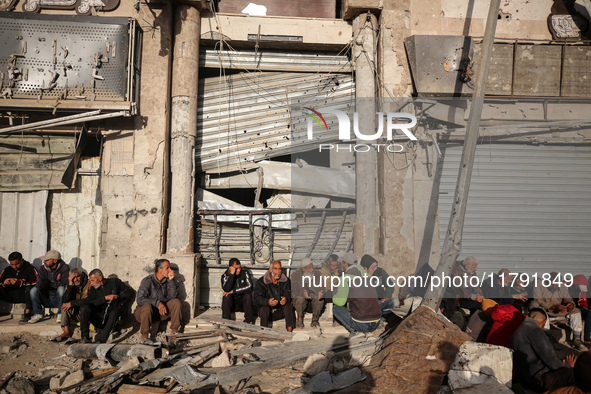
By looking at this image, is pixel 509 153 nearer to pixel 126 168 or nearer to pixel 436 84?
pixel 436 84

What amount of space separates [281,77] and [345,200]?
113 inches

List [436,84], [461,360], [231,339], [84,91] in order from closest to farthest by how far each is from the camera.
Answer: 1. [461,360]
2. [231,339]
3. [84,91]
4. [436,84]

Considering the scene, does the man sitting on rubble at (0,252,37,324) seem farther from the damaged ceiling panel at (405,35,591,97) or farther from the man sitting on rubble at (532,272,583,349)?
the man sitting on rubble at (532,272,583,349)

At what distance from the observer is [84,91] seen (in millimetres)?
8062

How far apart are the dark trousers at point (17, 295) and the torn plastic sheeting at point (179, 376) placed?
3.73m

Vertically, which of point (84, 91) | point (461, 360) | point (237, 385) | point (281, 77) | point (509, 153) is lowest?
point (237, 385)

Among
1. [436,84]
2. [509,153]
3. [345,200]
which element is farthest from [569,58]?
[345,200]

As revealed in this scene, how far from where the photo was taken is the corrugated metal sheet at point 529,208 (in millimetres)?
9234

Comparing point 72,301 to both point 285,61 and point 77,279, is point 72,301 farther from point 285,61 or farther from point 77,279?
point 285,61

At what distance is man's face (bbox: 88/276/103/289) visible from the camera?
285 inches

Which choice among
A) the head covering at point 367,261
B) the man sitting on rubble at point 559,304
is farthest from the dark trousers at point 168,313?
the man sitting on rubble at point 559,304

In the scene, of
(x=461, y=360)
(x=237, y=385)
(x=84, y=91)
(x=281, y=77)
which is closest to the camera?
(x=461, y=360)

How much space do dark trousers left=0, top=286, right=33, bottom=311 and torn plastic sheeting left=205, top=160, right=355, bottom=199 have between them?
3703mm

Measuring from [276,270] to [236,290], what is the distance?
2.69 feet
